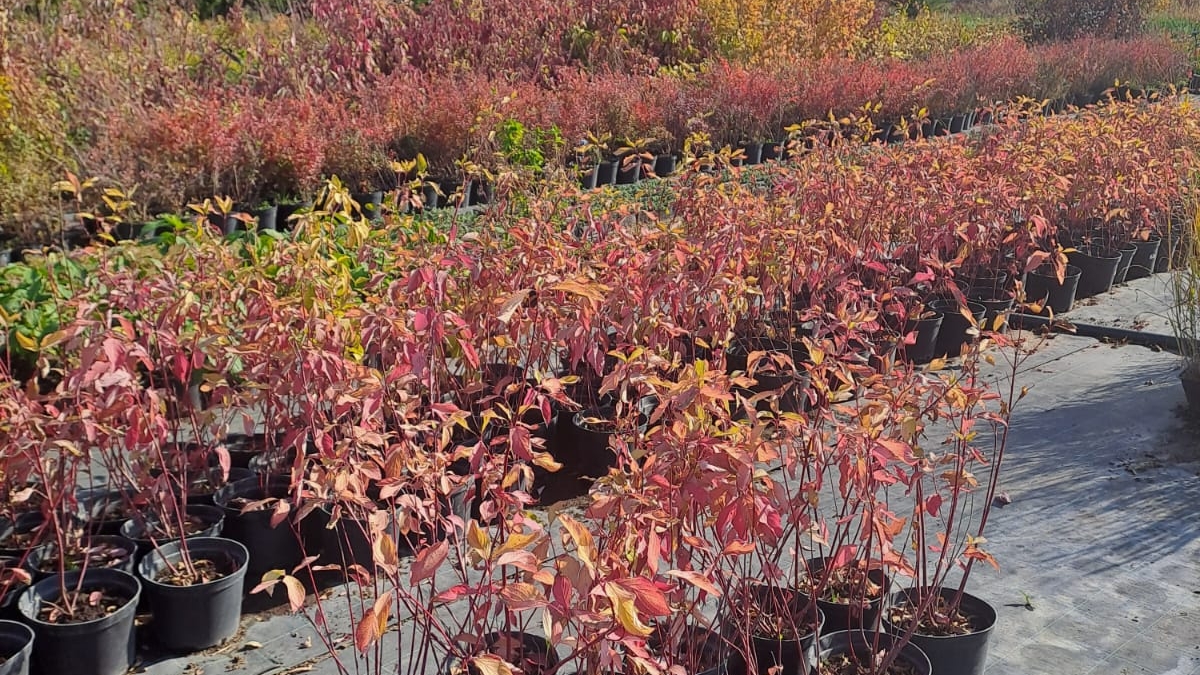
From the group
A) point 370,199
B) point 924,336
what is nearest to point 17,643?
point 924,336

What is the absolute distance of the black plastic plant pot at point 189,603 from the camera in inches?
95.5

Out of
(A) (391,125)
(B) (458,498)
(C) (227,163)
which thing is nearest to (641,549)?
(B) (458,498)

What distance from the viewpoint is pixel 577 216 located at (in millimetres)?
3975

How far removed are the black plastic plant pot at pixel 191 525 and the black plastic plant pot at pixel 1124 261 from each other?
4725mm

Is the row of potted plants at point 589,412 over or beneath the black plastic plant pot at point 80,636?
over

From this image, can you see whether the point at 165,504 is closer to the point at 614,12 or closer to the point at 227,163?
the point at 227,163

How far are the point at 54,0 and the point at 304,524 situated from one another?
1060 centimetres

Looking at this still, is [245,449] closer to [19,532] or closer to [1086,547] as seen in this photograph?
[19,532]

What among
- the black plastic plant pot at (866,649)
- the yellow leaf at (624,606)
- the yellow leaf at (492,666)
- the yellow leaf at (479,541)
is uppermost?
the yellow leaf at (479,541)

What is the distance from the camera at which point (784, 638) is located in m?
2.11

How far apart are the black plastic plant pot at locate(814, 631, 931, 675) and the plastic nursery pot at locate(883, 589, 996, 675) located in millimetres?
17

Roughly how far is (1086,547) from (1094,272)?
3.04m

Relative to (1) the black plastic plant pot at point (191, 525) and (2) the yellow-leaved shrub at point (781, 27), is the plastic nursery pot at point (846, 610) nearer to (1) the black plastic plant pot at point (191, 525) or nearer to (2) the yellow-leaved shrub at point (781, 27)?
(1) the black plastic plant pot at point (191, 525)

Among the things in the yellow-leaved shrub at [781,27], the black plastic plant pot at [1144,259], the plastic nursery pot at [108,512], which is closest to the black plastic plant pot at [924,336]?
the black plastic plant pot at [1144,259]
